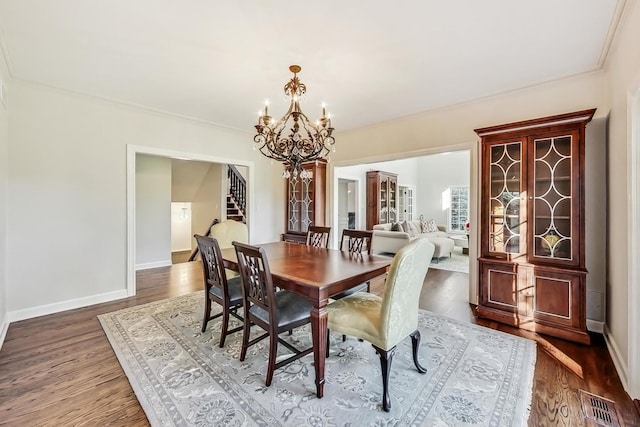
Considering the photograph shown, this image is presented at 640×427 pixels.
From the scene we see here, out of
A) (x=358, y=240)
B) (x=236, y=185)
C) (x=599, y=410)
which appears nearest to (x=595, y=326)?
(x=599, y=410)

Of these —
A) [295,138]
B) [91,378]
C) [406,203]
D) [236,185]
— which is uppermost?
[236,185]

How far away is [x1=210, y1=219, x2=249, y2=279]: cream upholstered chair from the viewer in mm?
3537

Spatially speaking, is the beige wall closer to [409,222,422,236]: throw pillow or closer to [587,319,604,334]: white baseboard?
[587,319,604,334]: white baseboard

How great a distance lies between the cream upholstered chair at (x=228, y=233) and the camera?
3537mm

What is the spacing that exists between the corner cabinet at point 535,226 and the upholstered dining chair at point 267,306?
2235 millimetres

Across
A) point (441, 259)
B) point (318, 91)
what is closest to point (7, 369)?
point (318, 91)

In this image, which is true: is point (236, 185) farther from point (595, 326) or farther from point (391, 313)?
point (595, 326)

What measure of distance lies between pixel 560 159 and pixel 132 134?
5.11m

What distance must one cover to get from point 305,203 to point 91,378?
4.08 metres

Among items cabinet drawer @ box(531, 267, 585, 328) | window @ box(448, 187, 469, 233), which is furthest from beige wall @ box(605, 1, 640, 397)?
window @ box(448, 187, 469, 233)

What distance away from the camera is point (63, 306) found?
336 cm

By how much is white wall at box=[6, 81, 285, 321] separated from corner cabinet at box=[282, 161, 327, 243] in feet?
8.00

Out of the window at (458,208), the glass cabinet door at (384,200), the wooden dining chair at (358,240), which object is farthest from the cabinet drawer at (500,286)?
the window at (458,208)

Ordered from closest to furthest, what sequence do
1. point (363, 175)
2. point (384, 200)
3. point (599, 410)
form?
point (599, 410), point (363, 175), point (384, 200)
